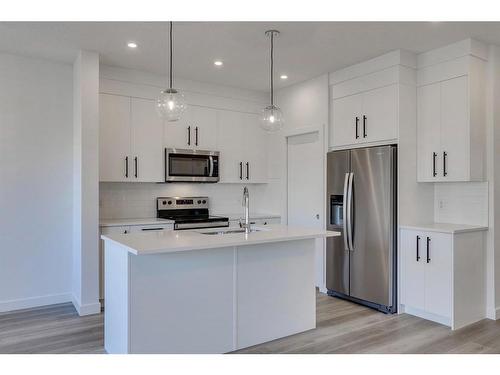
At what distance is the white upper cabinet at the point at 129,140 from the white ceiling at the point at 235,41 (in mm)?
470

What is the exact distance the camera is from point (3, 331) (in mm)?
3561

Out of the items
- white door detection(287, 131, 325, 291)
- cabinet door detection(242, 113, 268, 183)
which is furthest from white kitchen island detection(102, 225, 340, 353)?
cabinet door detection(242, 113, 268, 183)

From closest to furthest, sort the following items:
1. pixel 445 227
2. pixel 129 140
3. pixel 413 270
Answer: pixel 445 227 → pixel 413 270 → pixel 129 140

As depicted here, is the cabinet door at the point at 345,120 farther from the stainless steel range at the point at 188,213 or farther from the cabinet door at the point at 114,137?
the cabinet door at the point at 114,137

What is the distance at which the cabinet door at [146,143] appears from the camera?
189 inches

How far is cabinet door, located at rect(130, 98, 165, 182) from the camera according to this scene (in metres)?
4.80

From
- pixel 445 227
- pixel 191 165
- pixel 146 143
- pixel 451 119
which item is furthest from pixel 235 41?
pixel 445 227

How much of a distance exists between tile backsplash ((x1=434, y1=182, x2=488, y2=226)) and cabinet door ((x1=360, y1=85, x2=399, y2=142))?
0.87 m

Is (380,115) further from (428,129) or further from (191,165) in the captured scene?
(191,165)

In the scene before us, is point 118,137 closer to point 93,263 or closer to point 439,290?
point 93,263

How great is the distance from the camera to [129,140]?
187 inches

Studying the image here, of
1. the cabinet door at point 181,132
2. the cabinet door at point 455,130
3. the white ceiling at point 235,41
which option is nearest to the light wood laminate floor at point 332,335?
the cabinet door at point 455,130

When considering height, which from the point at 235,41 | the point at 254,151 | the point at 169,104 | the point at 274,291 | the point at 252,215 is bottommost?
the point at 274,291

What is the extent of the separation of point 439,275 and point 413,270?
10.6 inches
